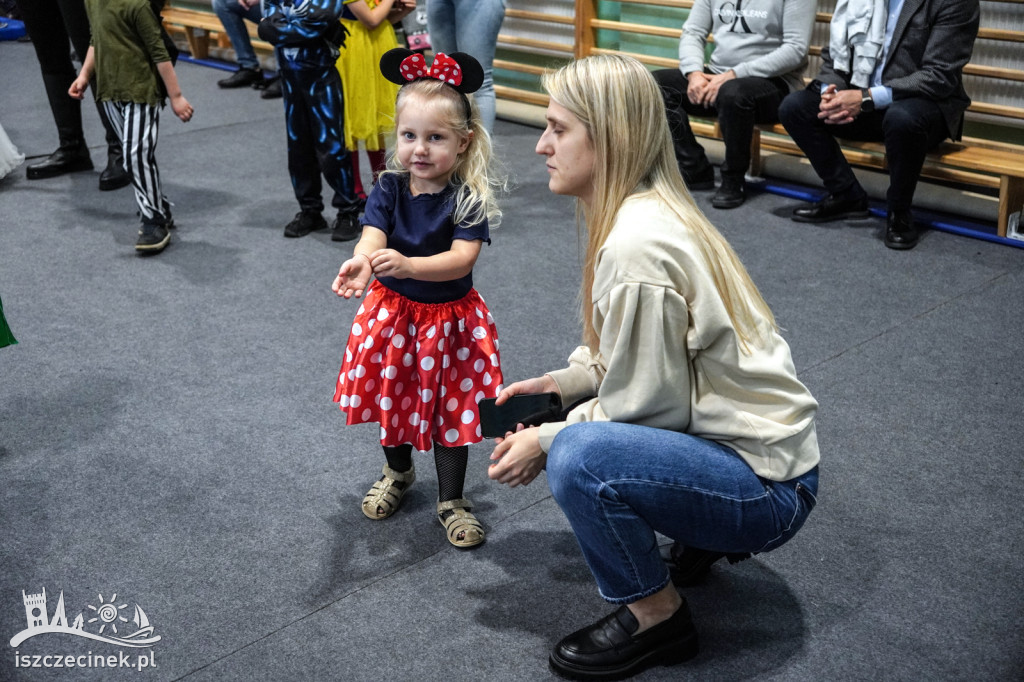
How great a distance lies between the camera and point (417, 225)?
201 cm

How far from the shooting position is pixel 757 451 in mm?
1582

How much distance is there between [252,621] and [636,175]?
1.06m

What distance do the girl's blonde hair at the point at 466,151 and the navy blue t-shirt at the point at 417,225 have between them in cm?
2

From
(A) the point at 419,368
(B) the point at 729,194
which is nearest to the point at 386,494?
(A) the point at 419,368

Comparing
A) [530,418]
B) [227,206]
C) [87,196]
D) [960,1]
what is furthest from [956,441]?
[87,196]

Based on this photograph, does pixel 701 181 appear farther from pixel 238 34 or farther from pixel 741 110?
pixel 238 34

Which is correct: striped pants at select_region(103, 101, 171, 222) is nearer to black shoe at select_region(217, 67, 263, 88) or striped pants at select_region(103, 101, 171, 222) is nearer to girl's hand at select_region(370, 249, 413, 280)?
girl's hand at select_region(370, 249, 413, 280)

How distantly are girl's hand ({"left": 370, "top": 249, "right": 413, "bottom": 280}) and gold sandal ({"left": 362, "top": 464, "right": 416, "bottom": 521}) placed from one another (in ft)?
1.74

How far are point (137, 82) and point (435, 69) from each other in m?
1.92

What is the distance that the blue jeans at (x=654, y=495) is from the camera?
5.07 feet

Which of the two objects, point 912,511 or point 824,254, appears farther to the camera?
point 824,254

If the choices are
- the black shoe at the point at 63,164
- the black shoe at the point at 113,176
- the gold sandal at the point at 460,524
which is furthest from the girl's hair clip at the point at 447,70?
the black shoe at the point at 63,164

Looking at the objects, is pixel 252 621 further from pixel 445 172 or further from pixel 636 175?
pixel 636 175

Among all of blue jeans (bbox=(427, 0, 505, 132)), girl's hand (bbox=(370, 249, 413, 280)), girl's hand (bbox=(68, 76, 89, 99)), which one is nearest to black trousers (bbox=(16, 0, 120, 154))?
girl's hand (bbox=(68, 76, 89, 99))
